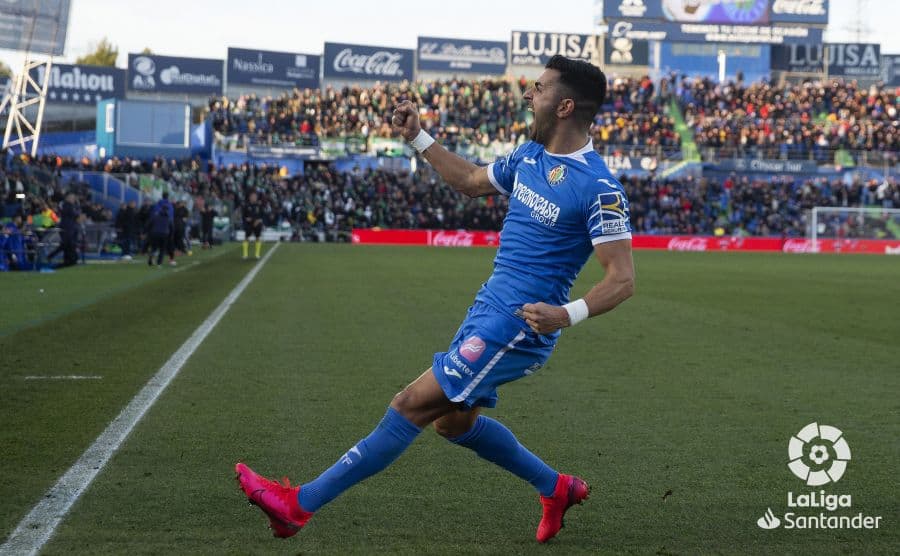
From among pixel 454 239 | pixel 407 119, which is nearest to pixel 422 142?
pixel 407 119

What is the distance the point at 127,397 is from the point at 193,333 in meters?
4.77

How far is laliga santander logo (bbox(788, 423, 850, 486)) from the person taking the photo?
20.7 feet

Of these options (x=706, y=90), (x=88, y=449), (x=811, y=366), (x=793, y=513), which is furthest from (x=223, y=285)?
(x=706, y=90)

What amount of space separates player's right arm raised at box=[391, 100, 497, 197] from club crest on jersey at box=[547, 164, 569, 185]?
1.82 feet

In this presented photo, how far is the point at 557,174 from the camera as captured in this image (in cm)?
455

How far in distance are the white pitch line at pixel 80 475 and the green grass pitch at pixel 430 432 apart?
0.08m

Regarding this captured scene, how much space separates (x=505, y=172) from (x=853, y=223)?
49.0m

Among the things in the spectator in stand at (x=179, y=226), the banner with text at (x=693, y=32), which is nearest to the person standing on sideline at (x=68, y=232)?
the spectator in stand at (x=179, y=226)

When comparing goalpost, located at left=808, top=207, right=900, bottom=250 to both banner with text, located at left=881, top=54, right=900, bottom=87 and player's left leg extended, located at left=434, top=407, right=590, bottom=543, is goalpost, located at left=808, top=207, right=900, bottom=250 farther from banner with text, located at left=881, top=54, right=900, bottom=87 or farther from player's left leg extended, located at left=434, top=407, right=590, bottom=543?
player's left leg extended, located at left=434, top=407, right=590, bottom=543

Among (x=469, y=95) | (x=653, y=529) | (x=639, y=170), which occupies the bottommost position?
(x=653, y=529)

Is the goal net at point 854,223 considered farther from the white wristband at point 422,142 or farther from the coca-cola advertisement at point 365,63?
the white wristband at point 422,142

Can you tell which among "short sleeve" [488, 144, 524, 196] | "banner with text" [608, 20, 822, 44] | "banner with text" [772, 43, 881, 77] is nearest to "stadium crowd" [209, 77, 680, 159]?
"banner with text" [608, 20, 822, 44]

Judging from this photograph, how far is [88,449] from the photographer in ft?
21.7

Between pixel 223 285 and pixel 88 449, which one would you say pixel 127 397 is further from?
pixel 223 285
